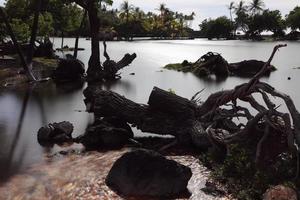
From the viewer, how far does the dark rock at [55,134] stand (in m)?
17.5

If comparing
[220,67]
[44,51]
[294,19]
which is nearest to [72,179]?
[220,67]

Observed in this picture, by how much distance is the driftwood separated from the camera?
39.8 ft

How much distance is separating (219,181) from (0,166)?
706cm

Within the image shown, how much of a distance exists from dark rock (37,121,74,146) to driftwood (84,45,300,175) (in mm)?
1518

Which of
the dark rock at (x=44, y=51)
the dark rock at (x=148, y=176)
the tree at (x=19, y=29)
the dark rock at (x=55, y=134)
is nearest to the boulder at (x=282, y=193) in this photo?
the dark rock at (x=148, y=176)

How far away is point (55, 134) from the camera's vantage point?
1798 centimetres

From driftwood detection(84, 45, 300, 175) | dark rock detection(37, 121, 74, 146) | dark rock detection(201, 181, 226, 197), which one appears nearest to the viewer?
dark rock detection(201, 181, 226, 197)

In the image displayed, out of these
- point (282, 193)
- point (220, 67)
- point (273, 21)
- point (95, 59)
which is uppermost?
point (273, 21)

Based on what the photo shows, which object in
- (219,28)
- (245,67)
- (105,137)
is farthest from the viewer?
(219,28)

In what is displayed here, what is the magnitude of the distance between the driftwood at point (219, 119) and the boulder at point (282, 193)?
1.35 m

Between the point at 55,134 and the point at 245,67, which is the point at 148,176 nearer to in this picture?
the point at 55,134

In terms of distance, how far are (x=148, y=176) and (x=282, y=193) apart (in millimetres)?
3341

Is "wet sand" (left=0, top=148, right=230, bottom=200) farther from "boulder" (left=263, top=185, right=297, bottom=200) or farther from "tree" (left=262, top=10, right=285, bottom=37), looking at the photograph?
"tree" (left=262, top=10, right=285, bottom=37)

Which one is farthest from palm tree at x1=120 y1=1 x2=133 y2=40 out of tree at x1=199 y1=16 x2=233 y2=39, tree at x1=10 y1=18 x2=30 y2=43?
tree at x1=10 y1=18 x2=30 y2=43
